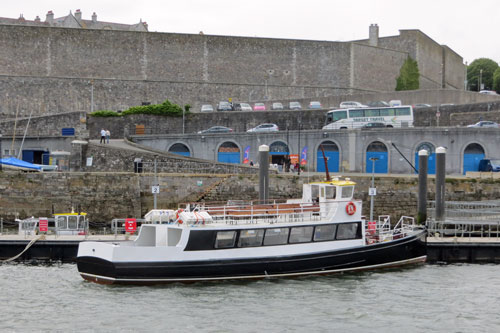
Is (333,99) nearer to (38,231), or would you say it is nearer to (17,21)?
(38,231)

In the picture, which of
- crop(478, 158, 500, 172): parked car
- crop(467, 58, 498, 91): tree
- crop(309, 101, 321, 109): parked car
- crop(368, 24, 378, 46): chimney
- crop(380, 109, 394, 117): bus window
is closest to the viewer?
crop(478, 158, 500, 172): parked car

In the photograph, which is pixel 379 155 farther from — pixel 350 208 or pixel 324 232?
pixel 324 232

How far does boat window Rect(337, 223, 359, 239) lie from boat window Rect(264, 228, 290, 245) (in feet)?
5.85

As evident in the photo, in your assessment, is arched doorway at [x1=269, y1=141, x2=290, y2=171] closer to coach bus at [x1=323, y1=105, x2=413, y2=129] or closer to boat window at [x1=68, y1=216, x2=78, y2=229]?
coach bus at [x1=323, y1=105, x2=413, y2=129]

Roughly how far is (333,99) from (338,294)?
35.6 m

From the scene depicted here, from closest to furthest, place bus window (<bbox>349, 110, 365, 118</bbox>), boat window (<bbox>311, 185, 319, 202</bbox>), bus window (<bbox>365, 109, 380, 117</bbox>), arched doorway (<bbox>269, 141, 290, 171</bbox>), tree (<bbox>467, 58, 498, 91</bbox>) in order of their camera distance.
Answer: boat window (<bbox>311, 185, 319, 202</bbox>)
arched doorway (<bbox>269, 141, 290, 171</bbox>)
bus window (<bbox>365, 109, 380, 117</bbox>)
bus window (<bbox>349, 110, 365, 118</bbox>)
tree (<bbox>467, 58, 498, 91</bbox>)

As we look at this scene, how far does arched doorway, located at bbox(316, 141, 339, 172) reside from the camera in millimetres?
42781

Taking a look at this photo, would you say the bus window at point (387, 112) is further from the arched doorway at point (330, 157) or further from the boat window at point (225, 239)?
the boat window at point (225, 239)

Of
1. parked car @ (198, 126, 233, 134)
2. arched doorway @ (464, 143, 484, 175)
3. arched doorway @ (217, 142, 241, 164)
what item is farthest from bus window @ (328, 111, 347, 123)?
arched doorway @ (464, 143, 484, 175)

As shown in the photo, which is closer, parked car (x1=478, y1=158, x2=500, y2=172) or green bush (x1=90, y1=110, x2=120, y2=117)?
parked car (x1=478, y1=158, x2=500, y2=172)

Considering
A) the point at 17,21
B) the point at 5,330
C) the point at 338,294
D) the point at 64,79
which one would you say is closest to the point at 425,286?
the point at 338,294

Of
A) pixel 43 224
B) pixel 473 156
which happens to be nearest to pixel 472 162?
pixel 473 156

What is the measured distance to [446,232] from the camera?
95.8 ft

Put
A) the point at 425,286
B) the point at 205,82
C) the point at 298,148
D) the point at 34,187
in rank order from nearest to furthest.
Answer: the point at 425,286, the point at 34,187, the point at 298,148, the point at 205,82
